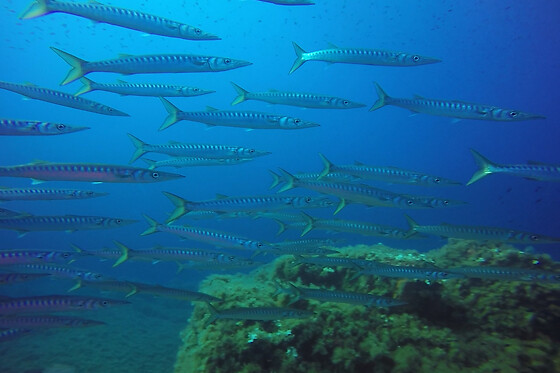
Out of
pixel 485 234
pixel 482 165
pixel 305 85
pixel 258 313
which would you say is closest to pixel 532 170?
pixel 482 165

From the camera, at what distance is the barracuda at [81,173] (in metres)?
5.30

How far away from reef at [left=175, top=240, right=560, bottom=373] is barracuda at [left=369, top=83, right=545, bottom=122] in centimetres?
314

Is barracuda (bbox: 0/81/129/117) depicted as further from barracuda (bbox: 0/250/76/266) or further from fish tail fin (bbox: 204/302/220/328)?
fish tail fin (bbox: 204/302/220/328)

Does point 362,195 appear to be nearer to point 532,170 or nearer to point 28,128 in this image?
point 532,170

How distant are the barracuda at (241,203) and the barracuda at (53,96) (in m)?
2.27

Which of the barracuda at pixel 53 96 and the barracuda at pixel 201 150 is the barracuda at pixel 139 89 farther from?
the barracuda at pixel 201 150

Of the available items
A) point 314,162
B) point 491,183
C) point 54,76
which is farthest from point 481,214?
point 54,76

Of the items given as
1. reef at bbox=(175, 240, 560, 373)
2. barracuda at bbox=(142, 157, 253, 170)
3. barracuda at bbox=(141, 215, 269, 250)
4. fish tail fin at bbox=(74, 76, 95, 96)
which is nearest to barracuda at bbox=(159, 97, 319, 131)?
barracuda at bbox=(142, 157, 253, 170)

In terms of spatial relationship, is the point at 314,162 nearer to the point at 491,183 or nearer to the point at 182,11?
the point at 491,183

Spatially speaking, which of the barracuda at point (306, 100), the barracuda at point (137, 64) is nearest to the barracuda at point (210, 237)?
the barracuda at point (137, 64)

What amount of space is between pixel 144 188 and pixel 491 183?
175ft

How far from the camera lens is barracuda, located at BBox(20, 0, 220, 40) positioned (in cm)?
574

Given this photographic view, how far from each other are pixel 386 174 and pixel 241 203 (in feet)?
11.5

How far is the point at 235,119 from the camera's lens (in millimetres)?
7742
